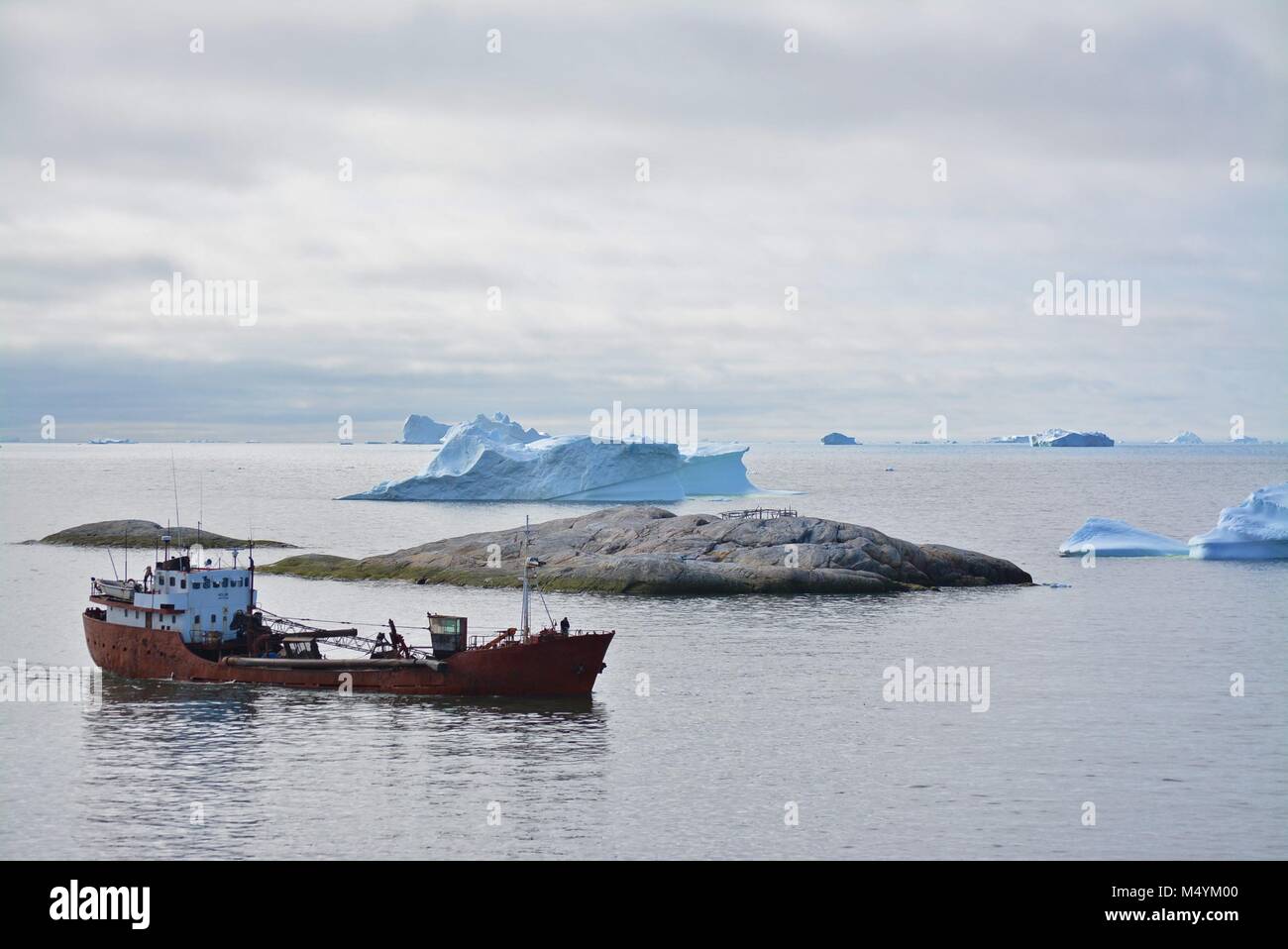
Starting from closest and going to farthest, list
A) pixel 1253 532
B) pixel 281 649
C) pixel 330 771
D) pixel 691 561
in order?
pixel 330 771
pixel 281 649
pixel 691 561
pixel 1253 532

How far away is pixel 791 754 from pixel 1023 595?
121ft

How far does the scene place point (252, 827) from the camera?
26.8m

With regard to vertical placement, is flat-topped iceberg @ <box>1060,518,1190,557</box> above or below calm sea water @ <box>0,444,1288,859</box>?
above

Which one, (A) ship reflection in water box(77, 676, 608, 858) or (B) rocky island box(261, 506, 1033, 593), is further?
(B) rocky island box(261, 506, 1033, 593)

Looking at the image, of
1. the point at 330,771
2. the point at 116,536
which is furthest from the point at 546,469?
the point at 330,771

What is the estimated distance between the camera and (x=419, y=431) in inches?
7411

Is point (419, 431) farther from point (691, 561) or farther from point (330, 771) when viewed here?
point (330, 771)

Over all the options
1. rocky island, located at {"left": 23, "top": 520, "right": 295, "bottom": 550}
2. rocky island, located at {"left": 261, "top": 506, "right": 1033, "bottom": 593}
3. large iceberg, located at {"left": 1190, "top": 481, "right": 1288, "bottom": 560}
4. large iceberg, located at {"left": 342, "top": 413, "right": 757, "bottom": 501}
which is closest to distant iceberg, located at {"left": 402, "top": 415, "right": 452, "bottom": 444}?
large iceberg, located at {"left": 342, "top": 413, "right": 757, "bottom": 501}

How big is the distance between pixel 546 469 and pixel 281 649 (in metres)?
88.0

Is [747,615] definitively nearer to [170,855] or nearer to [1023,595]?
[1023,595]

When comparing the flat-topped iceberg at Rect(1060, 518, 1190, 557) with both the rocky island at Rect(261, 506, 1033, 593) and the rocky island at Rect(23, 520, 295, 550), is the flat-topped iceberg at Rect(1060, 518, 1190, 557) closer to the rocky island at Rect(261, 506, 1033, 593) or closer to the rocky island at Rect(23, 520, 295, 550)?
the rocky island at Rect(261, 506, 1033, 593)

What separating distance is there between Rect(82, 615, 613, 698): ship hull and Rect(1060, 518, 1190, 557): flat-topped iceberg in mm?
52917

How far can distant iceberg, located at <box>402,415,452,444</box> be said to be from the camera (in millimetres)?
186500
